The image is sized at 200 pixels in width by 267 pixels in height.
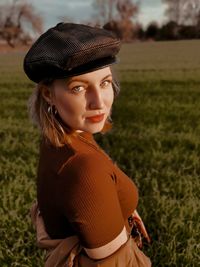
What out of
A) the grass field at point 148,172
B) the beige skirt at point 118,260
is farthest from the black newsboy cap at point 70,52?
the beige skirt at point 118,260

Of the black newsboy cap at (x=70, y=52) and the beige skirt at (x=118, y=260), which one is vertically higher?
the black newsboy cap at (x=70, y=52)

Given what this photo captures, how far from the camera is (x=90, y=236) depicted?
157 centimetres

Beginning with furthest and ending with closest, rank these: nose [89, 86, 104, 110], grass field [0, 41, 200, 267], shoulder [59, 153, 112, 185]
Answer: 1. grass field [0, 41, 200, 267]
2. nose [89, 86, 104, 110]
3. shoulder [59, 153, 112, 185]

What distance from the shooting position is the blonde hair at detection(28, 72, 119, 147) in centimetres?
166

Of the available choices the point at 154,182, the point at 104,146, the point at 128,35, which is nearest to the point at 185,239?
the point at 154,182

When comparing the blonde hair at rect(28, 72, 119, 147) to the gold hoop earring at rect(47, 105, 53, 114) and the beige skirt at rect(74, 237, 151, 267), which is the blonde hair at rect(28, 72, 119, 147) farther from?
the beige skirt at rect(74, 237, 151, 267)

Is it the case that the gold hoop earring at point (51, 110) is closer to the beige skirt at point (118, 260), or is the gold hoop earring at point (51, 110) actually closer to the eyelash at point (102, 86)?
the eyelash at point (102, 86)

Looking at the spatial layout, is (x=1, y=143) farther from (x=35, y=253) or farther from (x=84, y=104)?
(x=84, y=104)

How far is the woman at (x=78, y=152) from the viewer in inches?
60.6

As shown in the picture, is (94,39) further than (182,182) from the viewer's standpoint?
No

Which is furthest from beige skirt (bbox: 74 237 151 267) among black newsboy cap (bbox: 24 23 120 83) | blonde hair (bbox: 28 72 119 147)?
black newsboy cap (bbox: 24 23 120 83)

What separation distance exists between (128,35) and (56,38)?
85.1 metres

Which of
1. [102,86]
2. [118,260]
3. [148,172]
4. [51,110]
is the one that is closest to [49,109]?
[51,110]

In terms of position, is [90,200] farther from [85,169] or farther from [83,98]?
[83,98]
